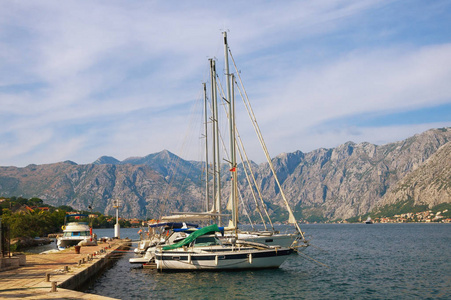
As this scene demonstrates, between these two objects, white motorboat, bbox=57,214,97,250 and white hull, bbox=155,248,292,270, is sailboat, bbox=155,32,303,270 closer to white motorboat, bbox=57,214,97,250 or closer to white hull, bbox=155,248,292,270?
white hull, bbox=155,248,292,270

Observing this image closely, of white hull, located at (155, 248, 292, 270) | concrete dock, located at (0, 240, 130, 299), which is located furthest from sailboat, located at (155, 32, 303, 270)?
concrete dock, located at (0, 240, 130, 299)

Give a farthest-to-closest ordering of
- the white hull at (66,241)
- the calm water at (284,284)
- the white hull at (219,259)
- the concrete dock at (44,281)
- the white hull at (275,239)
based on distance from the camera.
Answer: the white hull at (66,241)
the white hull at (275,239)
the white hull at (219,259)
the calm water at (284,284)
the concrete dock at (44,281)

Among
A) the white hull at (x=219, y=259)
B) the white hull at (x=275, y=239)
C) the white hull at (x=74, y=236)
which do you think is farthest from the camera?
the white hull at (x=74, y=236)

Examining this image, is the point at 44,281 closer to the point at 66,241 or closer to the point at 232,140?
the point at 232,140

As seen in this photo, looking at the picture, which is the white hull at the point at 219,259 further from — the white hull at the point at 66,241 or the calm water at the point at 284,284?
the white hull at the point at 66,241

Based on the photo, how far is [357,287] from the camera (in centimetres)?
3444

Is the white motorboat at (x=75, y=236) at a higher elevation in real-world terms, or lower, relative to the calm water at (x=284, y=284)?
higher

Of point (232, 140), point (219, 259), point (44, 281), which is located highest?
point (232, 140)

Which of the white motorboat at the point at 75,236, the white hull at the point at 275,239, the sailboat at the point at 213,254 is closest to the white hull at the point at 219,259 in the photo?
the sailboat at the point at 213,254

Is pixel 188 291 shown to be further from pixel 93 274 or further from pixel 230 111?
pixel 230 111

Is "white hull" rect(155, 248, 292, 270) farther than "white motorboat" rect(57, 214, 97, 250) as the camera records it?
→ No

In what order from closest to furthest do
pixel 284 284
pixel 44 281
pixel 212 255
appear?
pixel 44 281
pixel 284 284
pixel 212 255

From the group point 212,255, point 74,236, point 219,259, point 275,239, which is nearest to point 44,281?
point 212,255

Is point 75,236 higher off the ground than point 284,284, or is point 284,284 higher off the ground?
point 75,236
